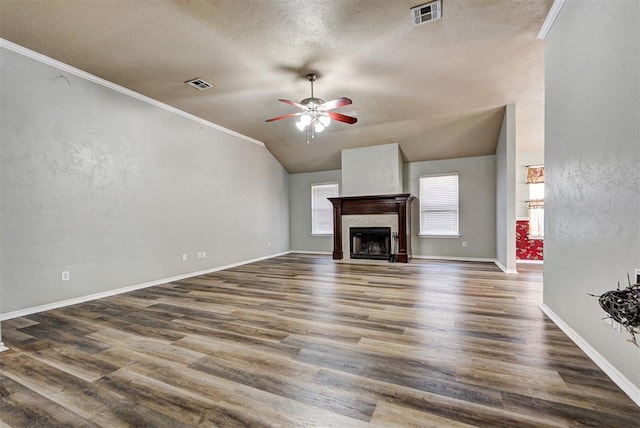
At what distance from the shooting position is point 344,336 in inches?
98.3

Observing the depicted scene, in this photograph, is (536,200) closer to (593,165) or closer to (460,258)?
(460,258)

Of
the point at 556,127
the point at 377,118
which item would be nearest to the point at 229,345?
the point at 556,127

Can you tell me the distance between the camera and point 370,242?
22.8 ft

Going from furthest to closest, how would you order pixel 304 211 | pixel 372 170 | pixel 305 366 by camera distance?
pixel 304 211
pixel 372 170
pixel 305 366

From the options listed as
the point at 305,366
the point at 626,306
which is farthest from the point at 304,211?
the point at 626,306

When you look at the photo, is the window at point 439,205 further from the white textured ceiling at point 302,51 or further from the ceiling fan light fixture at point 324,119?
the ceiling fan light fixture at point 324,119

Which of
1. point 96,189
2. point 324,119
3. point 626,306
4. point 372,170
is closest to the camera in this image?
point 626,306

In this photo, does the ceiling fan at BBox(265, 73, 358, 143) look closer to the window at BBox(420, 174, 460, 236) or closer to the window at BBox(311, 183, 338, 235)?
the window at BBox(420, 174, 460, 236)

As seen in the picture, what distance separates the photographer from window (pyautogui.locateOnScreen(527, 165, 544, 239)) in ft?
21.0

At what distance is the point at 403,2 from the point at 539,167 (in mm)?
5819

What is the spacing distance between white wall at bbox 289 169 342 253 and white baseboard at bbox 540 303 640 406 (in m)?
5.98

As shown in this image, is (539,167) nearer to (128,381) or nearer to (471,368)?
(471,368)

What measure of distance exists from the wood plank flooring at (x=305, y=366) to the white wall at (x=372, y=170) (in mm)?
3579

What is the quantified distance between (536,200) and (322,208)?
5.23m
